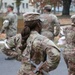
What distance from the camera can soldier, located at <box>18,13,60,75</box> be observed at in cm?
476

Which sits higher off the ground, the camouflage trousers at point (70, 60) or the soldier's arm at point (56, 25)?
the camouflage trousers at point (70, 60)

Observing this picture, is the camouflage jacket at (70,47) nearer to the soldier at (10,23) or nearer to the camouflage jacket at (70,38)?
the camouflage jacket at (70,38)

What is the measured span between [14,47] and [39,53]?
47 centimetres

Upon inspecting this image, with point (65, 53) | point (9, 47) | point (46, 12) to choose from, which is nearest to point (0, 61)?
point (46, 12)

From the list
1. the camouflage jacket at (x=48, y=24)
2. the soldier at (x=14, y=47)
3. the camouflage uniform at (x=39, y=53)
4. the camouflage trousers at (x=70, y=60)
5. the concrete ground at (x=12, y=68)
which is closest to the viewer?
the camouflage uniform at (x=39, y=53)

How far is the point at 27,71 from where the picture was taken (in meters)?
4.87

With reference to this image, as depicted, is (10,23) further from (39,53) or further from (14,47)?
(39,53)

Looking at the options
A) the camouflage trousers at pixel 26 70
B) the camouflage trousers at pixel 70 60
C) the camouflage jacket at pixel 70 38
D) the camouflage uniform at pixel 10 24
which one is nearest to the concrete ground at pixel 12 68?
the camouflage uniform at pixel 10 24

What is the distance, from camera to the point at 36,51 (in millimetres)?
4828

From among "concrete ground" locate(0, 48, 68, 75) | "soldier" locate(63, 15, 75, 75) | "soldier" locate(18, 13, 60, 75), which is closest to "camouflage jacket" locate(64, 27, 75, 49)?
"soldier" locate(63, 15, 75, 75)

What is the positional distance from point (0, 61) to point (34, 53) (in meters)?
8.57

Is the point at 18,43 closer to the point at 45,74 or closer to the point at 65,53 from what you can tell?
the point at 45,74

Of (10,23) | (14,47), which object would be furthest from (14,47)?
(10,23)

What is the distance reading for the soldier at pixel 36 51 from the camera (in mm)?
4762
